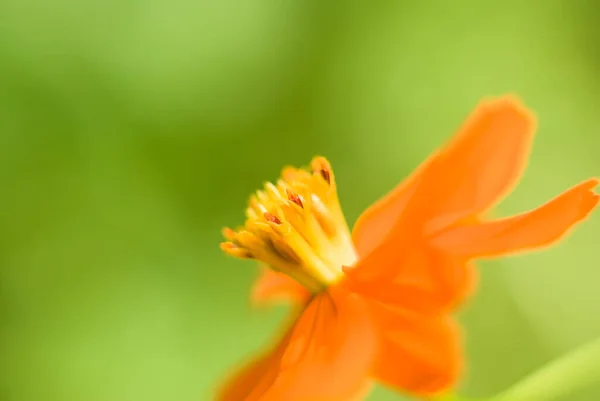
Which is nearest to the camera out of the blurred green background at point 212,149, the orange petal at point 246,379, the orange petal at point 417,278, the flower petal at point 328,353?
the flower petal at point 328,353

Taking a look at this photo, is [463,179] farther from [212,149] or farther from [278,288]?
[212,149]

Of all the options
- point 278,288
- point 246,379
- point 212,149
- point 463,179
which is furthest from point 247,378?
point 212,149

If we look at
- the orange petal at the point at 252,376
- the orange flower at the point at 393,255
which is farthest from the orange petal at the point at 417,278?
the orange petal at the point at 252,376

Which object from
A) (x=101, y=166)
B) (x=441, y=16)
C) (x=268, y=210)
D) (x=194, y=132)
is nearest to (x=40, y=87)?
(x=101, y=166)

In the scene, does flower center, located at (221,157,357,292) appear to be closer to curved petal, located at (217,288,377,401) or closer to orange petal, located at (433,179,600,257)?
curved petal, located at (217,288,377,401)

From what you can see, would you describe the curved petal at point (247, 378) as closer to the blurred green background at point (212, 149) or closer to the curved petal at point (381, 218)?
the curved petal at point (381, 218)

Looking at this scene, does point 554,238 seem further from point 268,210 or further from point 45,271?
point 45,271
